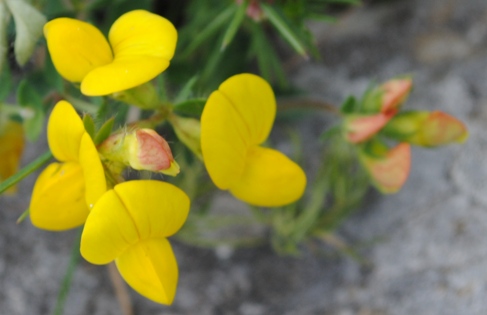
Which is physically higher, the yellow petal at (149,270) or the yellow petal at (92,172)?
the yellow petal at (92,172)

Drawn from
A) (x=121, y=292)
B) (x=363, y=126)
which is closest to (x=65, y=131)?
(x=363, y=126)

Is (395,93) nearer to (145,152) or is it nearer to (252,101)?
(252,101)

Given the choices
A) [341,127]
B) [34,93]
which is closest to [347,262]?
[341,127]

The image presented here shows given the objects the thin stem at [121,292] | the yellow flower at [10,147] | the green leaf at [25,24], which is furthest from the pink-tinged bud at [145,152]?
the thin stem at [121,292]

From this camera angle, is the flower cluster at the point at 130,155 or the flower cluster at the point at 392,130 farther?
the flower cluster at the point at 392,130

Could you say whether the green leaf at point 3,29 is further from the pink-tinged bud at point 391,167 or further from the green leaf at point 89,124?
the pink-tinged bud at point 391,167

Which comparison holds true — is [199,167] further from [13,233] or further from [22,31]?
[22,31]
